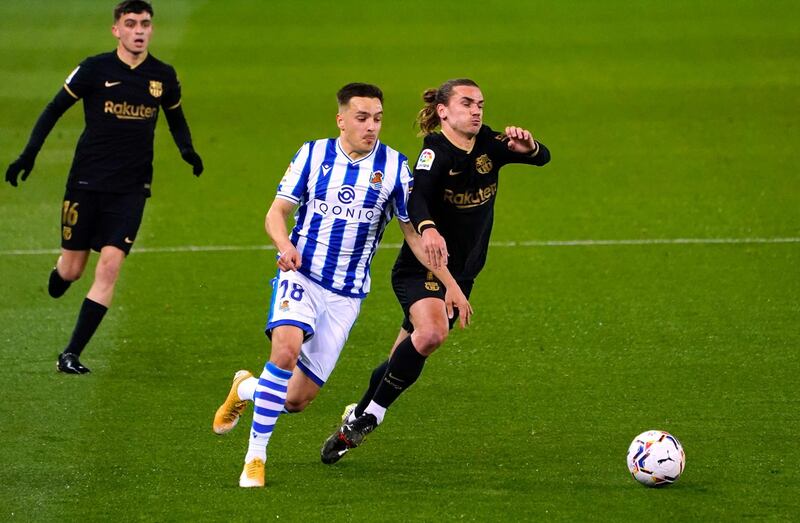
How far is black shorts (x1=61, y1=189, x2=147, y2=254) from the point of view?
33.5 feet

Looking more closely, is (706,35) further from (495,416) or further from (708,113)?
(495,416)

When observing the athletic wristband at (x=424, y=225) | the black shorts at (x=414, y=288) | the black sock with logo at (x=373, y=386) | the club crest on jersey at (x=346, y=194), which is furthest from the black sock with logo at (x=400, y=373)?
the club crest on jersey at (x=346, y=194)

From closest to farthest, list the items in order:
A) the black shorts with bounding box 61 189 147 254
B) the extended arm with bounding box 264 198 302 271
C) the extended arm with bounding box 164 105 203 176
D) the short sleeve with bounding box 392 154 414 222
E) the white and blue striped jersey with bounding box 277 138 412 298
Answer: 1. the extended arm with bounding box 264 198 302 271
2. the white and blue striped jersey with bounding box 277 138 412 298
3. the short sleeve with bounding box 392 154 414 222
4. the black shorts with bounding box 61 189 147 254
5. the extended arm with bounding box 164 105 203 176

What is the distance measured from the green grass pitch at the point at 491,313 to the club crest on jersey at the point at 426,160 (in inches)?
62.9

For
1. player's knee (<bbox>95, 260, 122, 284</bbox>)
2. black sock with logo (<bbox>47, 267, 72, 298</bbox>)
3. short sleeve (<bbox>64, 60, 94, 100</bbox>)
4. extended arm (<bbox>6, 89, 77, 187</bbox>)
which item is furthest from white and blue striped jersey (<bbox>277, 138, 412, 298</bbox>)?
black sock with logo (<bbox>47, 267, 72, 298</bbox>)

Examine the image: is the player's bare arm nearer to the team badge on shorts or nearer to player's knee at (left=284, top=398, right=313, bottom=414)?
the team badge on shorts

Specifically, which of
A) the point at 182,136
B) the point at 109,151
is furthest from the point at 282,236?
the point at 182,136

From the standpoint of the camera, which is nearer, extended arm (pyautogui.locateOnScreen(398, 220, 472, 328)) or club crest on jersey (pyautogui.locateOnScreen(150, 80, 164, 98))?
extended arm (pyautogui.locateOnScreen(398, 220, 472, 328))

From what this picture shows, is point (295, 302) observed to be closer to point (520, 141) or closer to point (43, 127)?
point (520, 141)

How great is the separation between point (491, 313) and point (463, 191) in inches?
134

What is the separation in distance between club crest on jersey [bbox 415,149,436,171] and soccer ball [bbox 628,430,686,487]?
1.93 m

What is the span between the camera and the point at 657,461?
7438 mm

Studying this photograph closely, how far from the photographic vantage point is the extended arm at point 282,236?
7.38 meters

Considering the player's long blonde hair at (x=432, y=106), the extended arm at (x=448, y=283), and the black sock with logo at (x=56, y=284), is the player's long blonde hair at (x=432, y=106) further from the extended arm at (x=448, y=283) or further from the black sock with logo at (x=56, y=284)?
the black sock with logo at (x=56, y=284)
